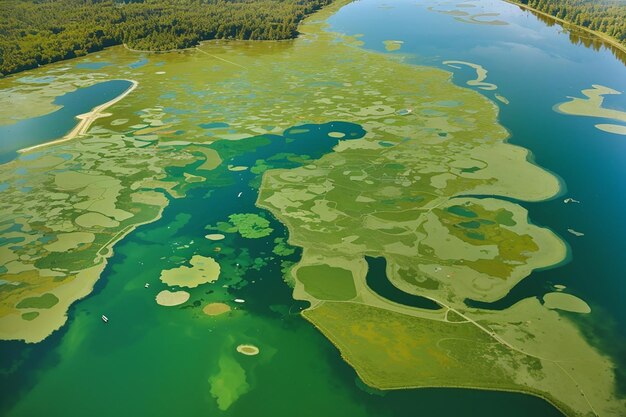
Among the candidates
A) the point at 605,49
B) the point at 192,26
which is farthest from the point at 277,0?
the point at 605,49

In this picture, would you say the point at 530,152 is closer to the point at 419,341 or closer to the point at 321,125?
the point at 321,125

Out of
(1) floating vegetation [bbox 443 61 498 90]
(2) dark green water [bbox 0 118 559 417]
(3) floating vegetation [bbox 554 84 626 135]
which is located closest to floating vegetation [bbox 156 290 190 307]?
(2) dark green water [bbox 0 118 559 417]

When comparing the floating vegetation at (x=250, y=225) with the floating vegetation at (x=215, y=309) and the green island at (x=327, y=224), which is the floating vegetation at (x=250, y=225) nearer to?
the green island at (x=327, y=224)

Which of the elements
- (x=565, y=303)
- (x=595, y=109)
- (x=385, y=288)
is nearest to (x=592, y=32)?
(x=595, y=109)

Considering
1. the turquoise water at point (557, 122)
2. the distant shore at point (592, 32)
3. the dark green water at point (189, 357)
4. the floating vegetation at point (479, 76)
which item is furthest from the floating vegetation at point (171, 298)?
the distant shore at point (592, 32)

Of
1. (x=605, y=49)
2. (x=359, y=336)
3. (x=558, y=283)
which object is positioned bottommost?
(x=359, y=336)
